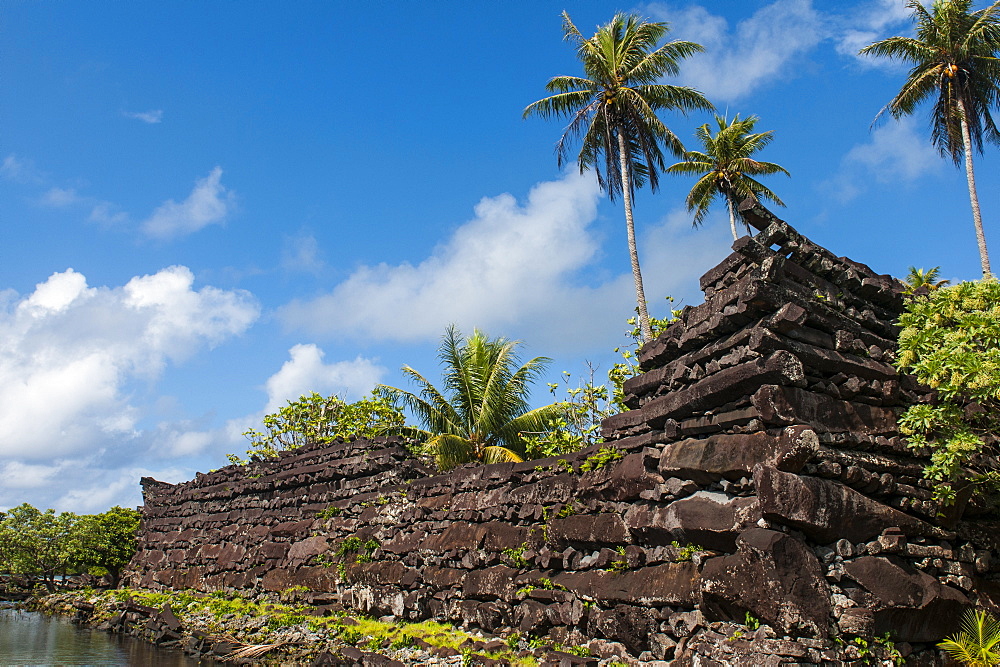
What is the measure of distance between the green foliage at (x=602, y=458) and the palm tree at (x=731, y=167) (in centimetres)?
2012

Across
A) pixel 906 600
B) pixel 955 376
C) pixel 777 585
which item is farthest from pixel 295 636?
pixel 955 376

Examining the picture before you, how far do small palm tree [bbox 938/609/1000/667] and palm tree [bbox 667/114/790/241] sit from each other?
21889 mm

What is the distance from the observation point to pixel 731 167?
1078 inches

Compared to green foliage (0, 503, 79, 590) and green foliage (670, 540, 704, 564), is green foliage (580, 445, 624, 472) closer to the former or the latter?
green foliage (670, 540, 704, 564)

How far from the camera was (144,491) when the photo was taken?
896 inches

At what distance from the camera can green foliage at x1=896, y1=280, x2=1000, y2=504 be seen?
260 inches

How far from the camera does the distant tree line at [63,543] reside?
25766 mm

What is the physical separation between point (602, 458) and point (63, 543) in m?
26.3

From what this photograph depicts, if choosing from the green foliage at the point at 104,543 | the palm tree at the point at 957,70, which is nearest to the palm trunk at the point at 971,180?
the palm tree at the point at 957,70

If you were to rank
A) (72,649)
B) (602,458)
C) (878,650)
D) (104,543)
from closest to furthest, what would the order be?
(878,650)
(602,458)
(72,649)
(104,543)

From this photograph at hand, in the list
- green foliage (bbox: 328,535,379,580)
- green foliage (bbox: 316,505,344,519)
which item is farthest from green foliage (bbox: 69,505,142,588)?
green foliage (bbox: 328,535,379,580)

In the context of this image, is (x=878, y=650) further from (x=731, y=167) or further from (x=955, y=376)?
(x=731, y=167)

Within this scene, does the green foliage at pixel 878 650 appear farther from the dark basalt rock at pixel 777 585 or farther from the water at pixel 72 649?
the water at pixel 72 649

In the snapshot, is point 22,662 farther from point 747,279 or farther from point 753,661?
point 747,279
